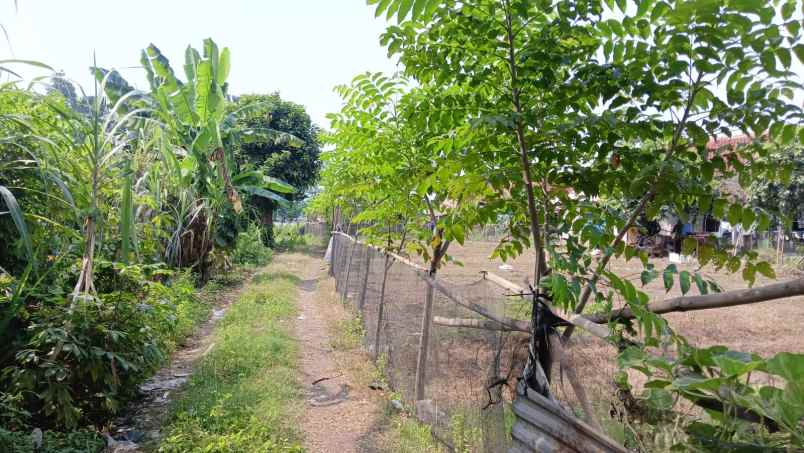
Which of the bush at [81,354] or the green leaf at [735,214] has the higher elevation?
the green leaf at [735,214]

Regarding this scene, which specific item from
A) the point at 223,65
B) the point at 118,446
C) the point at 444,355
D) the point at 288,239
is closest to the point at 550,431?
the point at 444,355

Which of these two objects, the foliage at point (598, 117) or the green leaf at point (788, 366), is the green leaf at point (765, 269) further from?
the green leaf at point (788, 366)

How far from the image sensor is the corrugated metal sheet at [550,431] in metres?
1.63

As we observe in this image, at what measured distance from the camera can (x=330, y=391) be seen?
18.2ft

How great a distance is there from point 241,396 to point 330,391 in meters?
1.03

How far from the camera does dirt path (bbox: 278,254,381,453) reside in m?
4.39

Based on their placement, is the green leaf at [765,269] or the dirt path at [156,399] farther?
the dirt path at [156,399]

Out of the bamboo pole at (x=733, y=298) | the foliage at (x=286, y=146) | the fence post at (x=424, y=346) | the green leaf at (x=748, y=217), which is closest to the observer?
the bamboo pole at (x=733, y=298)

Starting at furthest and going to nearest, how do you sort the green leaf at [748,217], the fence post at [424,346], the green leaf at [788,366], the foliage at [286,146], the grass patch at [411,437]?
the foliage at [286,146], the fence post at [424,346], the grass patch at [411,437], the green leaf at [748,217], the green leaf at [788,366]

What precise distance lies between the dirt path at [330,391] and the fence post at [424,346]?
56cm

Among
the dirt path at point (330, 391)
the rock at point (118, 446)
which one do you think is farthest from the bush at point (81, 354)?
the dirt path at point (330, 391)

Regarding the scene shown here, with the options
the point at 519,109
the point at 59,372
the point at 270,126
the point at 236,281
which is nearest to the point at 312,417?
the point at 59,372

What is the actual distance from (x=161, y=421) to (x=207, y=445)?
99cm

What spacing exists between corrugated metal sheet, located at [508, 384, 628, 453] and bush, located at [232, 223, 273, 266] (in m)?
14.9
